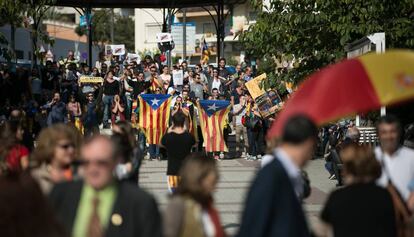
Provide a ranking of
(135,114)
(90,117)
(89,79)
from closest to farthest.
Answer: (90,117)
(135,114)
(89,79)

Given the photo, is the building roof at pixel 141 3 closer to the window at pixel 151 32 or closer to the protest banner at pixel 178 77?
the protest banner at pixel 178 77

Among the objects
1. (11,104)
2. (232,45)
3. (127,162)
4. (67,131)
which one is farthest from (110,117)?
(232,45)

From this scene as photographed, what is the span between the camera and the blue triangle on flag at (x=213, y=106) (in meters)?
23.7

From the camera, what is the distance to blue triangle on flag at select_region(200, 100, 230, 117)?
2370 centimetres

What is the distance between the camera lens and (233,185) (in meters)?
17.8

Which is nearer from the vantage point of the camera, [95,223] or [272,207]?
[272,207]

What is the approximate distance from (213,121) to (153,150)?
5.38 ft

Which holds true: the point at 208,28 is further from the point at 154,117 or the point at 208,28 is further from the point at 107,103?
the point at 154,117

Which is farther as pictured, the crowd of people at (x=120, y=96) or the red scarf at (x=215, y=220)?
Result: the crowd of people at (x=120, y=96)

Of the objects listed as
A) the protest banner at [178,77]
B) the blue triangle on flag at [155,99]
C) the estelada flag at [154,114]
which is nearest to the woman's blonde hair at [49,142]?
the estelada flag at [154,114]

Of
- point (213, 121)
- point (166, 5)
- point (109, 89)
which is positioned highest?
point (166, 5)

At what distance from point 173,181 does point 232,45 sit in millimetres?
80397

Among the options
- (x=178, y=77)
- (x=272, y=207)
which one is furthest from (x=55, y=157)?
(x=178, y=77)

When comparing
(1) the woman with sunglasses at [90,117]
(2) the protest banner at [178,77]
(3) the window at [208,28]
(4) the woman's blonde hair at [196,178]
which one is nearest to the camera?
(4) the woman's blonde hair at [196,178]
